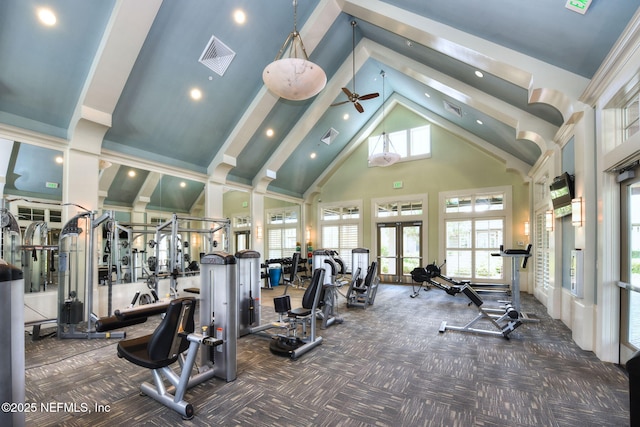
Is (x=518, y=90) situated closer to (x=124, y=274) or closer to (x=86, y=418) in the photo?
(x=86, y=418)

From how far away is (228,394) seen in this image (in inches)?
112

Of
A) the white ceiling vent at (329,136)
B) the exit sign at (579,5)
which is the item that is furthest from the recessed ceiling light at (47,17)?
the white ceiling vent at (329,136)

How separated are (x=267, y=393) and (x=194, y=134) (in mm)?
5817

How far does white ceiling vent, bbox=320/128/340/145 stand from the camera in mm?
9410

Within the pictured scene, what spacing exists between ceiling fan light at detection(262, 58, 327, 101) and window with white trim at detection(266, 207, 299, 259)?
6.86 m

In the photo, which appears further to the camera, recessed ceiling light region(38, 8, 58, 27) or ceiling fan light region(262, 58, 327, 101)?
recessed ceiling light region(38, 8, 58, 27)

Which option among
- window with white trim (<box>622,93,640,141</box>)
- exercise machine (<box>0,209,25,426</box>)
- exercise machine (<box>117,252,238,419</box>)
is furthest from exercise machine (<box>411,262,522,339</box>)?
exercise machine (<box>0,209,25,426</box>)

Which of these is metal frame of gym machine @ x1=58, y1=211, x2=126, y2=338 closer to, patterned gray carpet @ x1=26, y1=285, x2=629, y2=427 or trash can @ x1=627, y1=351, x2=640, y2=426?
patterned gray carpet @ x1=26, y1=285, x2=629, y2=427

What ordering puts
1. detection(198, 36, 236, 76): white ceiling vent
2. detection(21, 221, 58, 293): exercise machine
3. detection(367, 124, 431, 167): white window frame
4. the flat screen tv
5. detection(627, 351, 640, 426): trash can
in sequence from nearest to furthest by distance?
1. detection(627, 351, 640, 426): trash can
2. the flat screen tv
3. detection(21, 221, 58, 293): exercise machine
4. detection(198, 36, 236, 76): white ceiling vent
5. detection(367, 124, 431, 167): white window frame

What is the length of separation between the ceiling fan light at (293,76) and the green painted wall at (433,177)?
20.6 ft

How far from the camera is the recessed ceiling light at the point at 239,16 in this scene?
5.07 meters

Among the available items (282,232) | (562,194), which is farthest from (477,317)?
(282,232)

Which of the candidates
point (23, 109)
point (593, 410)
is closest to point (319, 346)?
point (593, 410)

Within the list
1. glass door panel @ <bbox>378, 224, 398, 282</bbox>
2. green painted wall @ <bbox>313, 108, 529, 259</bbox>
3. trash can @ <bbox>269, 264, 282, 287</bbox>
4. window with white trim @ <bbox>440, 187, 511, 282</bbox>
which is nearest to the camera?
green painted wall @ <bbox>313, 108, 529, 259</bbox>
